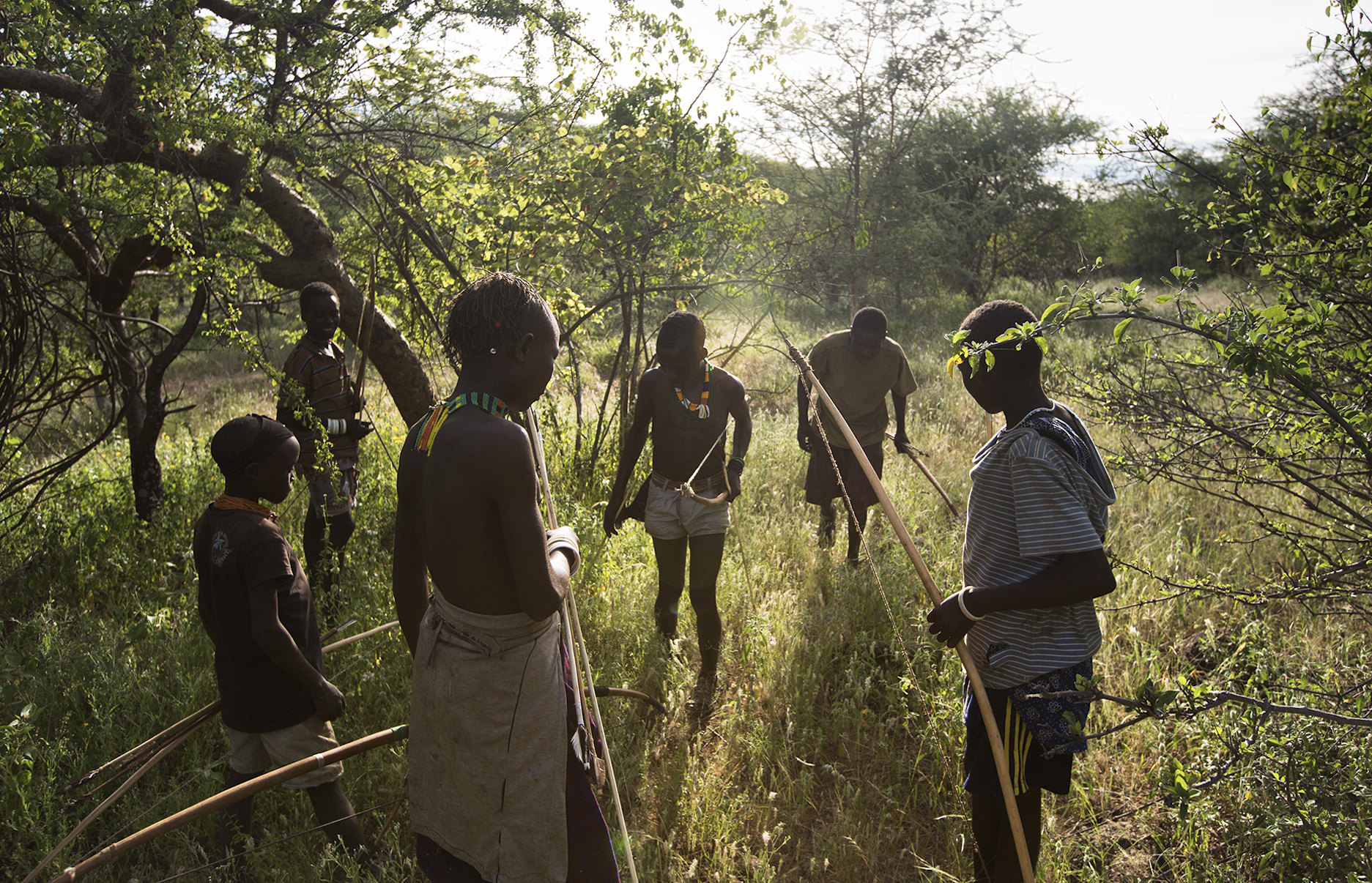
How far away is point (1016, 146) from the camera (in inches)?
810

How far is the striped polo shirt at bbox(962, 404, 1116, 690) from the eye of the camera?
6.87ft

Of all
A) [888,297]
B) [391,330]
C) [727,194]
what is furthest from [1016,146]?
[391,330]

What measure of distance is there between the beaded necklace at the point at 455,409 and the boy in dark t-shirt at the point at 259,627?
0.99m

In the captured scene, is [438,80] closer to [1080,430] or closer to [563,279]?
[563,279]

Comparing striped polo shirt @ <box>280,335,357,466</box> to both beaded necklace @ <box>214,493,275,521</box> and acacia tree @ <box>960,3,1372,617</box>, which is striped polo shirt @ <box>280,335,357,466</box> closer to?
beaded necklace @ <box>214,493,275,521</box>

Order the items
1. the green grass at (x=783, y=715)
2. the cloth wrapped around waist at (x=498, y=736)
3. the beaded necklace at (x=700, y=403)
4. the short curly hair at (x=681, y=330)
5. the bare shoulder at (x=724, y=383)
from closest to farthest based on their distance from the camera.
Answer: the cloth wrapped around waist at (x=498, y=736)
the green grass at (x=783, y=715)
the short curly hair at (x=681, y=330)
the beaded necklace at (x=700, y=403)
the bare shoulder at (x=724, y=383)

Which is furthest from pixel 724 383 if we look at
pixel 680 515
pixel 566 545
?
pixel 566 545

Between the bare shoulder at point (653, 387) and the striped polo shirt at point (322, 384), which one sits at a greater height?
the striped polo shirt at point (322, 384)

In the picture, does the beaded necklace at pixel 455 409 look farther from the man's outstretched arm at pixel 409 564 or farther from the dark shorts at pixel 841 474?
the dark shorts at pixel 841 474

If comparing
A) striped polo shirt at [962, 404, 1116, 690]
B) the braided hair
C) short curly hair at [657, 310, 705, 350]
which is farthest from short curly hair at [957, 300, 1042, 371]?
short curly hair at [657, 310, 705, 350]

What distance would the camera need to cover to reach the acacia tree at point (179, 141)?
4.09 m

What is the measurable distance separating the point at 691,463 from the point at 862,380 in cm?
224

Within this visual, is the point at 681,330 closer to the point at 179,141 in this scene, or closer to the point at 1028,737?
the point at 1028,737

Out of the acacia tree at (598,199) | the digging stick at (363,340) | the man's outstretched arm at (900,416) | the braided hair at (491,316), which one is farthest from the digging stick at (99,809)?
the man's outstretched arm at (900,416)
